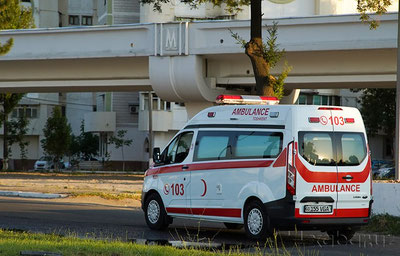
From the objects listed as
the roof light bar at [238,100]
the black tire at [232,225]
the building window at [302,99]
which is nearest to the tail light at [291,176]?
the roof light bar at [238,100]

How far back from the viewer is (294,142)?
51.2ft

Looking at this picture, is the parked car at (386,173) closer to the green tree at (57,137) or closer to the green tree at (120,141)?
the green tree at (57,137)

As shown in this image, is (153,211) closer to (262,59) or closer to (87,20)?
(262,59)

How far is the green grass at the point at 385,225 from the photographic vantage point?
1798 centimetres

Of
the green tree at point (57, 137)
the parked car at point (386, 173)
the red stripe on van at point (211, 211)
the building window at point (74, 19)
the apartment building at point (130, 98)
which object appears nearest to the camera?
the red stripe on van at point (211, 211)

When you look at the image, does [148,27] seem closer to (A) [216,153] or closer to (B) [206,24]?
(B) [206,24]

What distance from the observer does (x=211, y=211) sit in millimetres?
17000

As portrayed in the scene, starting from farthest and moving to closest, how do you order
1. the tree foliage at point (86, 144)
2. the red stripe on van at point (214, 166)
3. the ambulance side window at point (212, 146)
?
the tree foliage at point (86, 144) < the ambulance side window at point (212, 146) < the red stripe on van at point (214, 166)

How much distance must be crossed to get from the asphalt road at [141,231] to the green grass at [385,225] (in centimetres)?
53

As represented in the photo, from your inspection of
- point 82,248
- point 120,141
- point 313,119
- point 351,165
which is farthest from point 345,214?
point 120,141

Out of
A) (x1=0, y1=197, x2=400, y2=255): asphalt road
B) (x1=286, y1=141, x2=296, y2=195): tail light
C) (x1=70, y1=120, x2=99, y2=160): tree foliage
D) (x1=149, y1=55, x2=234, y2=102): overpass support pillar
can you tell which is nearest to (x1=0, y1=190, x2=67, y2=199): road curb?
(x1=0, y1=197, x2=400, y2=255): asphalt road

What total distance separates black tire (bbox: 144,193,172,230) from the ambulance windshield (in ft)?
12.1

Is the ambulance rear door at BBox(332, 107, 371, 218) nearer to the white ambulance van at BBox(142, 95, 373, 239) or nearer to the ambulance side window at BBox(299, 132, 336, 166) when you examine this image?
the white ambulance van at BBox(142, 95, 373, 239)

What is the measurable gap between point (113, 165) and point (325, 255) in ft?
207
